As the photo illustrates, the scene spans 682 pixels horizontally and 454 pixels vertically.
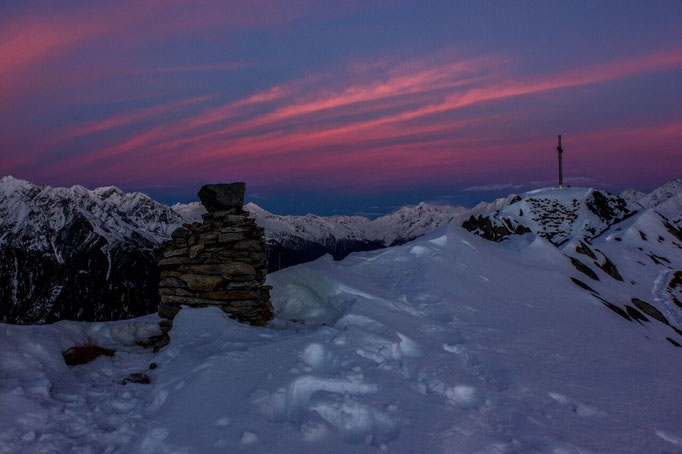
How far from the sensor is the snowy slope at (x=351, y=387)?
621 centimetres

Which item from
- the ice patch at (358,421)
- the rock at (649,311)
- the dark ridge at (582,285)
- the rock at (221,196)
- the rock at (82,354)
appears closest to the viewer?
the ice patch at (358,421)

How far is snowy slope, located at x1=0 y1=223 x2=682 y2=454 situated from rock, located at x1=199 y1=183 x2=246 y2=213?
4000mm

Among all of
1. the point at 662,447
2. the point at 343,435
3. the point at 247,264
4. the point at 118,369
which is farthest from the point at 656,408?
the point at 118,369

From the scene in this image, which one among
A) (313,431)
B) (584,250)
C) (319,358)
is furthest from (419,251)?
(584,250)

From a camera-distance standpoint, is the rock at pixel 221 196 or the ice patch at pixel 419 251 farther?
the ice patch at pixel 419 251

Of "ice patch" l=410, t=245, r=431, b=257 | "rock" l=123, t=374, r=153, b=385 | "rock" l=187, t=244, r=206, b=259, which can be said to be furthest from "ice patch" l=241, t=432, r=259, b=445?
"ice patch" l=410, t=245, r=431, b=257

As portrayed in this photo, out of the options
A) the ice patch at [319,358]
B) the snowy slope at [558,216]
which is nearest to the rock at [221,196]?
the ice patch at [319,358]

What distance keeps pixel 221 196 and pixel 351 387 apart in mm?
9456

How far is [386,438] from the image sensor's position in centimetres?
605

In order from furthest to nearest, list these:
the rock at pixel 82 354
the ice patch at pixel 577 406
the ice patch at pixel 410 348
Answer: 1. the rock at pixel 82 354
2. the ice patch at pixel 410 348
3. the ice patch at pixel 577 406

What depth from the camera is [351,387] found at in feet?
24.5

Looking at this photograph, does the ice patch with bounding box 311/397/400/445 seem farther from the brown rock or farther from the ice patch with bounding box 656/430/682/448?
the brown rock

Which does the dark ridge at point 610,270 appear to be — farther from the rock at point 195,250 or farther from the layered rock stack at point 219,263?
the rock at point 195,250

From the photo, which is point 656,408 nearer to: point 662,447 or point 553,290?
point 662,447
